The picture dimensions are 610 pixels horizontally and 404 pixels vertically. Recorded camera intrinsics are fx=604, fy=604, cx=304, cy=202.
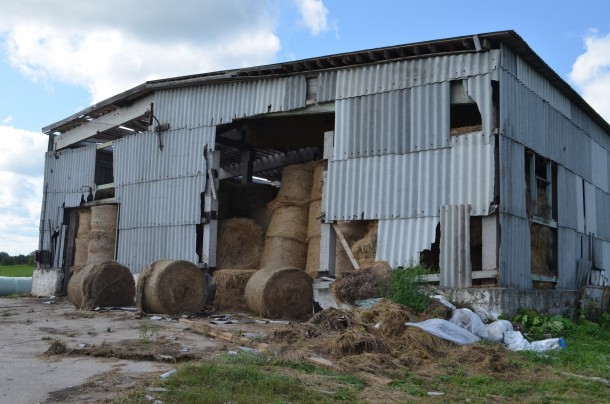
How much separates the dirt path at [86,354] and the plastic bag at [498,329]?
181 inches

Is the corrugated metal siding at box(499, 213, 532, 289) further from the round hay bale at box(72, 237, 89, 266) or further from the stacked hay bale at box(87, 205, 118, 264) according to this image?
the round hay bale at box(72, 237, 89, 266)

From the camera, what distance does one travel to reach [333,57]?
14477 mm

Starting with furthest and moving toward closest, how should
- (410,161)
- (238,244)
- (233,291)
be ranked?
1. (238,244)
2. (233,291)
3. (410,161)

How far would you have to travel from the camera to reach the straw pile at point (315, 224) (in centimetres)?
1541

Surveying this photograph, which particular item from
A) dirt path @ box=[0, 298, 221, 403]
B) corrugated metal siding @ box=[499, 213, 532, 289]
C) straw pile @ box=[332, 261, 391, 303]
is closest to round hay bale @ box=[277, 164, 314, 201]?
straw pile @ box=[332, 261, 391, 303]

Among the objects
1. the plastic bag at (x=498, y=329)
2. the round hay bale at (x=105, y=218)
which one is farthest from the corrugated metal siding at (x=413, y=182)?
the round hay bale at (x=105, y=218)

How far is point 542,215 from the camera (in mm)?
14422

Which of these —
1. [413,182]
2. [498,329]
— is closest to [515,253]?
[413,182]

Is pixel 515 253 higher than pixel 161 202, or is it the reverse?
pixel 161 202

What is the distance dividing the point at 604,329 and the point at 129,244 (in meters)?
13.5

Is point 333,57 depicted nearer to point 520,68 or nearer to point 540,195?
point 520,68

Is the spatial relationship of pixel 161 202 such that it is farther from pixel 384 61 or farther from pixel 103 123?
pixel 384 61

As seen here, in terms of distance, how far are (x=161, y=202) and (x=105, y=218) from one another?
280 cm

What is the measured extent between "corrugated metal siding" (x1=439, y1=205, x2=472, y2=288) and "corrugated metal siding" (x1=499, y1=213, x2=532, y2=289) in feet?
2.18
